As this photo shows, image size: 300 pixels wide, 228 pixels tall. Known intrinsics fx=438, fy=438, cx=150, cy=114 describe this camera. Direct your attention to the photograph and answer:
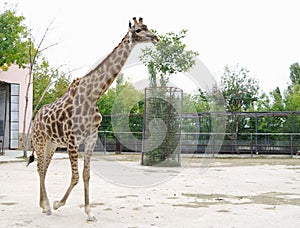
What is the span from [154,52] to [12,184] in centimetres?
791

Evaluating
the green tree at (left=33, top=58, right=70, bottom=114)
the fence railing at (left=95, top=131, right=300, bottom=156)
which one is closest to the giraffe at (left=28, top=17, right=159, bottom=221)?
the fence railing at (left=95, top=131, right=300, bottom=156)

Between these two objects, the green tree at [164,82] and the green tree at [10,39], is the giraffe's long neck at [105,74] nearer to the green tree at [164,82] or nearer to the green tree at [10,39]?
the green tree at [164,82]

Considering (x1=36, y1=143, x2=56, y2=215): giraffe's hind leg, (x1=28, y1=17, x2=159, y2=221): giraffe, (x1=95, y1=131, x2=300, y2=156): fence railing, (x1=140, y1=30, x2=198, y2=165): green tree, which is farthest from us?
(x1=95, y1=131, x2=300, y2=156): fence railing

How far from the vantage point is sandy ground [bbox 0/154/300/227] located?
513cm

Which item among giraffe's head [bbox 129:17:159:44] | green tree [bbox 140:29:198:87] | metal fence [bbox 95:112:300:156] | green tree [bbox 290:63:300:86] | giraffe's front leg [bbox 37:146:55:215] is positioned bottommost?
giraffe's front leg [bbox 37:146:55:215]

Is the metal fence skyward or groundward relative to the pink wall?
groundward

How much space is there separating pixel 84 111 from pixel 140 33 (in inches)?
47.0

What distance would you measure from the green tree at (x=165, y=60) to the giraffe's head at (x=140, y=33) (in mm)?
9082

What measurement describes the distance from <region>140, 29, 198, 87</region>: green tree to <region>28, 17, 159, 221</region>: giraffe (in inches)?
357

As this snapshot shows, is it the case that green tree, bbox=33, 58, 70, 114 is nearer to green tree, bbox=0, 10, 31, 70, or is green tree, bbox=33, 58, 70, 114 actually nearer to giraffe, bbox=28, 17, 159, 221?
green tree, bbox=0, 10, 31, 70

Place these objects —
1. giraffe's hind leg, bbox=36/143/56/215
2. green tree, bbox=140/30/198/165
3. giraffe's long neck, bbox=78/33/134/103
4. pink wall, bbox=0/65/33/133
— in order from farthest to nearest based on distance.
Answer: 1. pink wall, bbox=0/65/33/133
2. green tree, bbox=140/30/198/165
3. giraffe's hind leg, bbox=36/143/56/215
4. giraffe's long neck, bbox=78/33/134/103

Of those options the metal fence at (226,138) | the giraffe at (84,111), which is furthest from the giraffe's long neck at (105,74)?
the metal fence at (226,138)

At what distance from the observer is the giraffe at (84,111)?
209 inches

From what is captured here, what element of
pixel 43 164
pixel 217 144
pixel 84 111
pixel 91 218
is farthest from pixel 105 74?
pixel 217 144
